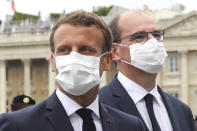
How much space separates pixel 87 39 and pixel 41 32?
210 ft

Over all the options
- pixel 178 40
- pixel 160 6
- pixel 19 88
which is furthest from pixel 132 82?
pixel 160 6

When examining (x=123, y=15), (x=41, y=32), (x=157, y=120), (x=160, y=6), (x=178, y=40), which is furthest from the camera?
(x=160, y=6)

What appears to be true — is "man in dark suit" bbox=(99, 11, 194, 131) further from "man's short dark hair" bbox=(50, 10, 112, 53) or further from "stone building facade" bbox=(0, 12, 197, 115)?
"stone building facade" bbox=(0, 12, 197, 115)

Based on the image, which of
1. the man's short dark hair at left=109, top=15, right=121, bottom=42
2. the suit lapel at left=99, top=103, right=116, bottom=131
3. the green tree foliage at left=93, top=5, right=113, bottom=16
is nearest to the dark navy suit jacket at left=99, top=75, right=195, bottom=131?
the man's short dark hair at left=109, top=15, right=121, bottom=42

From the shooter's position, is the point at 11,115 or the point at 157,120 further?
the point at 157,120

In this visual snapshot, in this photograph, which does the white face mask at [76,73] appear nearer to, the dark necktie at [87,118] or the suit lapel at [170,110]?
the dark necktie at [87,118]

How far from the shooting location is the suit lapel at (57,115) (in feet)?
13.9

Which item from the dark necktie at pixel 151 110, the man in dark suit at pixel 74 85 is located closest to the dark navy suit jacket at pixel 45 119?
the man in dark suit at pixel 74 85

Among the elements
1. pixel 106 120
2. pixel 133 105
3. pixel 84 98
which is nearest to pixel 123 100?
pixel 133 105

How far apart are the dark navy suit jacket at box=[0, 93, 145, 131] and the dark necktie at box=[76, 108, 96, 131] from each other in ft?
0.31

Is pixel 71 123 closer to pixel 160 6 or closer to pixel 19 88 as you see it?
pixel 19 88

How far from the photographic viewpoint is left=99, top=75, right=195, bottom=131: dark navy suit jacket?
5.87m

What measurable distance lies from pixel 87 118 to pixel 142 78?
194 centimetres

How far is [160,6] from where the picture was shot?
84.8 metres
